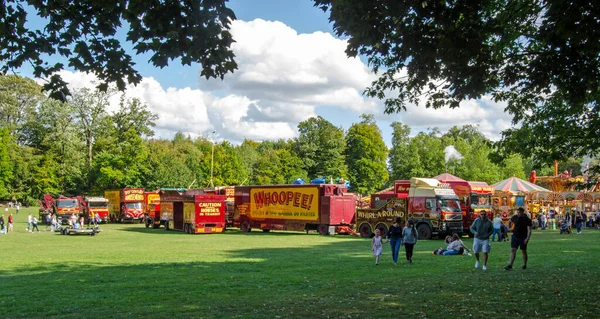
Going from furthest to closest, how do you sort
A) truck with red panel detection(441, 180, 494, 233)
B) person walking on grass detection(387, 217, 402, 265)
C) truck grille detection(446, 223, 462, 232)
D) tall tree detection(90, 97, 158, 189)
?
tall tree detection(90, 97, 158, 189) → truck with red panel detection(441, 180, 494, 233) → truck grille detection(446, 223, 462, 232) → person walking on grass detection(387, 217, 402, 265)

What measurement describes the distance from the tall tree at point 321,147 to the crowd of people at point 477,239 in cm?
6862

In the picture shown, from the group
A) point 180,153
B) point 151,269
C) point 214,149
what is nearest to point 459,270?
point 151,269

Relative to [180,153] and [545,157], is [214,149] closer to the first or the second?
[180,153]

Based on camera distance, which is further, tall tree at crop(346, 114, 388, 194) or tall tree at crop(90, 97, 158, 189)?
tall tree at crop(346, 114, 388, 194)

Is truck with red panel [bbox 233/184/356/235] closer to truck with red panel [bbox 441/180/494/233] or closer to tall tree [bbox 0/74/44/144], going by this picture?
truck with red panel [bbox 441/180/494/233]

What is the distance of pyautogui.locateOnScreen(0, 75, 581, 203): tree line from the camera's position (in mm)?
77750

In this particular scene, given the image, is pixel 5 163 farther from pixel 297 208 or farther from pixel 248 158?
pixel 297 208

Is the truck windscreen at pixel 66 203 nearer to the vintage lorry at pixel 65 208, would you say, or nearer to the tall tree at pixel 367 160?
the vintage lorry at pixel 65 208

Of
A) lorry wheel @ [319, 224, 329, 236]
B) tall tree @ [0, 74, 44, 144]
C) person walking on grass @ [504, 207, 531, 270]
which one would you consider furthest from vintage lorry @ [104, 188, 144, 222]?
person walking on grass @ [504, 207, 531, 270]

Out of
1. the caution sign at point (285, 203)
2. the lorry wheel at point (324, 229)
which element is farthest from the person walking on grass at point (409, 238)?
the caution sign at point (285, 203)

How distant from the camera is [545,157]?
1720cm

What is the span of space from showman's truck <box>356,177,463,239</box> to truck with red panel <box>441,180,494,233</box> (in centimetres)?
325

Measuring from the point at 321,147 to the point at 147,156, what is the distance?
29.5m

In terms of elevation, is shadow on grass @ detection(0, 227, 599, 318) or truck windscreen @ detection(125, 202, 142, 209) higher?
truck windscreen @ detection(125, 202, 142, 209)
